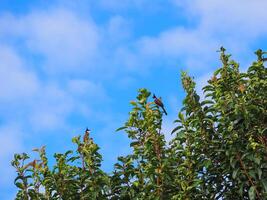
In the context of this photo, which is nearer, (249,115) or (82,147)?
(249,115)

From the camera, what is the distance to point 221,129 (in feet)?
31.0

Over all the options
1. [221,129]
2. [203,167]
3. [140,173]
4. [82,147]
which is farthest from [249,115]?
[82,147]

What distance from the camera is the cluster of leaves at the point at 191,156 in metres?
8.98

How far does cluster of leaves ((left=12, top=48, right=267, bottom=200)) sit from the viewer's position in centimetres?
898

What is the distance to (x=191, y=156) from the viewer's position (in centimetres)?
933

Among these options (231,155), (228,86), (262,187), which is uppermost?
(228,86)

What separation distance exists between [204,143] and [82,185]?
2361 millimetres

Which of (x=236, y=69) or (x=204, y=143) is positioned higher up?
(x=236, y=69)

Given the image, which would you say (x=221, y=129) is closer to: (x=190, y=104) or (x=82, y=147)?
(x=190, y=104)

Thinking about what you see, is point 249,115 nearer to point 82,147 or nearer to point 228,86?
point 228,86

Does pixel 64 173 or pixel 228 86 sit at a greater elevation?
pixel 228 86

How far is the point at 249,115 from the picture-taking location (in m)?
9.12

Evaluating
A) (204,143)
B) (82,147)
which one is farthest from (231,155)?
(82,147)

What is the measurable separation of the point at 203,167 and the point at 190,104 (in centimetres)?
114
